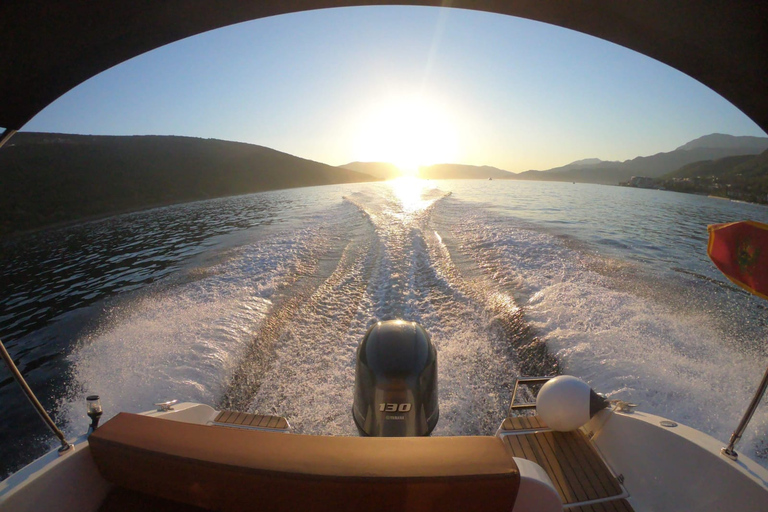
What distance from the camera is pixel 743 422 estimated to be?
1.57 meters

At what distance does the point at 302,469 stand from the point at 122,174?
41.4 meters

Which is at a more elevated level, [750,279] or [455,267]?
[750,279]

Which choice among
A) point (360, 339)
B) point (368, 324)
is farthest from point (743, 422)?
point (368, 324)

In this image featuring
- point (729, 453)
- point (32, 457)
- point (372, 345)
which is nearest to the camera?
point (729, 453)

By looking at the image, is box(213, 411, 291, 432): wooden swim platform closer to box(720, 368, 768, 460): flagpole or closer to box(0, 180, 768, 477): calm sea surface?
box(0, 180, 768, 477): calm sea surface

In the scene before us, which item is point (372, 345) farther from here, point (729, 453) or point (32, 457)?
point (32, 457)

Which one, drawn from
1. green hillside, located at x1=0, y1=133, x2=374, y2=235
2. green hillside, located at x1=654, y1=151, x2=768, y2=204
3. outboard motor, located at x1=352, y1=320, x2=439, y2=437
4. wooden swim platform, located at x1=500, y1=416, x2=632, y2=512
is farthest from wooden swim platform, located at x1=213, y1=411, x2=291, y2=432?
green hillside, located at x1=654, y1=151, x2=768, y2=204

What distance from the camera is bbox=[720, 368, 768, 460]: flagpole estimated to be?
142cm

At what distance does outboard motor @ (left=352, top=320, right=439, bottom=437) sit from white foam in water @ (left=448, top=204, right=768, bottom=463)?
208 centimetres

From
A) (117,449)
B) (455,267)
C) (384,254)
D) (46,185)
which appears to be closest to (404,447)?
(117,449)

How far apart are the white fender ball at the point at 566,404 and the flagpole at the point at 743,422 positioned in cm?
78

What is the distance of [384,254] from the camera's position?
818 cm

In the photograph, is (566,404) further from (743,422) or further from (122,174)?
(122,174)

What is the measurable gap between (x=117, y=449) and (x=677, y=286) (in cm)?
736
